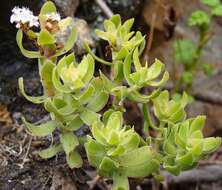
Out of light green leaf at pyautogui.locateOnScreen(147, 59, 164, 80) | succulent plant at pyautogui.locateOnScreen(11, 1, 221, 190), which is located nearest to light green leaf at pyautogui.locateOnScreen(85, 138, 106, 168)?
succulent plant at pyautogui.locateOnScreen(11, 1, 221, 190)

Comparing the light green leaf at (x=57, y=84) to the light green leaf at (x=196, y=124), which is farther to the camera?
the light green leaf at (x=196, y=124)

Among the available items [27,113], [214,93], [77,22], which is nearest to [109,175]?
[27,113]

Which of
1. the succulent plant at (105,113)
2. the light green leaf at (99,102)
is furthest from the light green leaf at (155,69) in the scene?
the light green leaf at (99,102)

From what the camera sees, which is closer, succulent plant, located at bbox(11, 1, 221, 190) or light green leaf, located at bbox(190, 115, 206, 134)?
succulent plant, located at bbox(11, 1, 221, 190)

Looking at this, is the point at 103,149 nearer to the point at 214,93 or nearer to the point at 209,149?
the point at 209,149

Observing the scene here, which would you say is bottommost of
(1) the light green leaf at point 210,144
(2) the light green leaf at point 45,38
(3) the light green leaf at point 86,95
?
(1) the light green leaf at point 210,144

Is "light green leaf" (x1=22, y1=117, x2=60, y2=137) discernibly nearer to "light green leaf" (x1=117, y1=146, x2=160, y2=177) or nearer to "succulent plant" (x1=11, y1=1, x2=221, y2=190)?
"succulent plant" (x1=11, y1=1, x2=221, y2=190)

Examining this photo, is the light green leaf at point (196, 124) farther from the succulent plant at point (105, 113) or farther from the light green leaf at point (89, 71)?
the light green leaf at point (89, 71)

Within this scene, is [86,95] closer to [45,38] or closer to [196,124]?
[45,38]

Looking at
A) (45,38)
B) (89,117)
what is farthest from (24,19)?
(89,117)

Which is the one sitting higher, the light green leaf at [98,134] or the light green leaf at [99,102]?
the light green leaf at [99,102]

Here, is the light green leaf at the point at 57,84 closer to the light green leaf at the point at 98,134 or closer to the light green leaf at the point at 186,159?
the light green leaf at the point at 98,134
